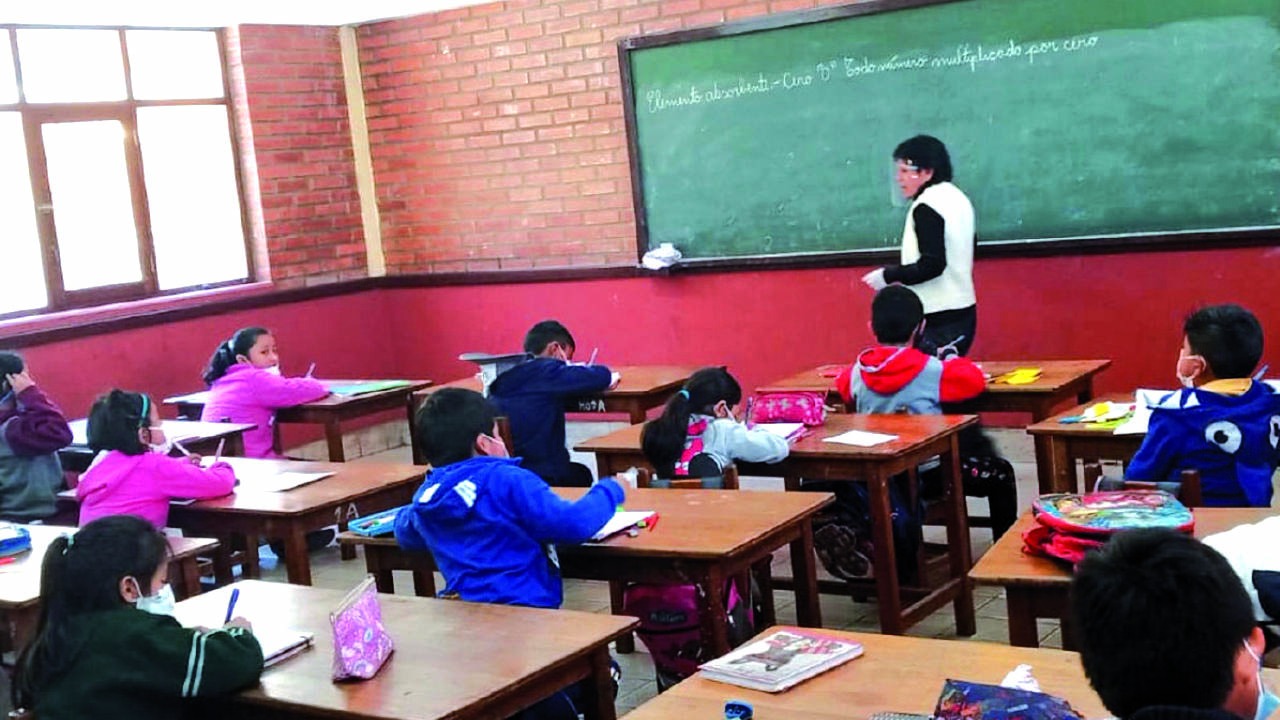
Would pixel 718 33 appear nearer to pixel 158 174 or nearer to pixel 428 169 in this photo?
pixel 428 169

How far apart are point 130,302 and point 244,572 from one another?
2.38m

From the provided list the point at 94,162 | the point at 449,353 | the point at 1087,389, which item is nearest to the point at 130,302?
the point at 94,162

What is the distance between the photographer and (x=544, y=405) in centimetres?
594

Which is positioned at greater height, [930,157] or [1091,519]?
[930,157]

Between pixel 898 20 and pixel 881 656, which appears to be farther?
pixel 898 20

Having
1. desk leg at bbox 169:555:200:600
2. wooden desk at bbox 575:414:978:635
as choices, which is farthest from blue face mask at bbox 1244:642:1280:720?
desk leg at bbox 169:555:200:600

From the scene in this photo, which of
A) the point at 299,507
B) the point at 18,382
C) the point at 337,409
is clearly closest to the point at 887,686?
the point at 299,507

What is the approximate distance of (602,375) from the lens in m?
6.15

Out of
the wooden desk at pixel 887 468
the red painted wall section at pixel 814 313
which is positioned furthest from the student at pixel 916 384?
the red painted wall section at pixel 814 313

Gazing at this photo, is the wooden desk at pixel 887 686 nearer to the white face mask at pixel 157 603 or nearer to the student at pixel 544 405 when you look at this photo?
the white face mask at pixel 157 603

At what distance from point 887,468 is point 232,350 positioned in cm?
374

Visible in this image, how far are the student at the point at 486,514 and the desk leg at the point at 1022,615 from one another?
3.43 ft

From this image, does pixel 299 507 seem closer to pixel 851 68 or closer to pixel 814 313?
pixel 814 313

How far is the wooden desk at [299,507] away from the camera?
4539mm
